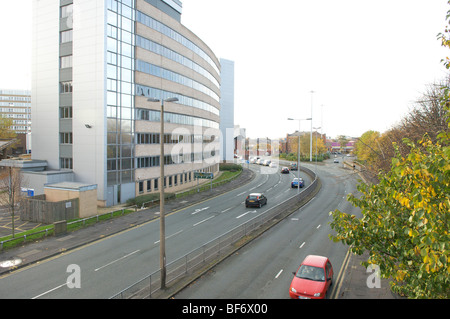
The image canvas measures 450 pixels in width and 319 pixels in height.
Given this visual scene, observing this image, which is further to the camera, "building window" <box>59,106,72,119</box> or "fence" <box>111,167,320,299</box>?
"building window" <box>59,106,72,119</box>

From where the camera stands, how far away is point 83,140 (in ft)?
113

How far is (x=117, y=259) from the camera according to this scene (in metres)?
18.4

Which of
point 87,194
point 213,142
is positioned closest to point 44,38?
point 87,194

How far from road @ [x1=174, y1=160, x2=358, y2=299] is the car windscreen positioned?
3.50 feet

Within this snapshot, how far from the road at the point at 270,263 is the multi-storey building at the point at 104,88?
45.7ft

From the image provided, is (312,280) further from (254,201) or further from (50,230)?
(254,201)

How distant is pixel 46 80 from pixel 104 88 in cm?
915

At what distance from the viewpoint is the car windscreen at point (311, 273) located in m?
13.6

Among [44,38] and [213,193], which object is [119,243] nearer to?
[213,193]

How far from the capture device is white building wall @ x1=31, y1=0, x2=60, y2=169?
36.0m

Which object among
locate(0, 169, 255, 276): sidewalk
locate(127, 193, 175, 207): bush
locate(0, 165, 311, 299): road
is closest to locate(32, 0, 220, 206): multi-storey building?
locate(127, 193, 175, 207): bush

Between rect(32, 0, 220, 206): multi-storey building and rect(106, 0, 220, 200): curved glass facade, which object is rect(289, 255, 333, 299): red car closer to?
rect(32, 0, 220, 206): multi-storey building

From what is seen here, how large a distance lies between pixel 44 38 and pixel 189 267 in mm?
34002

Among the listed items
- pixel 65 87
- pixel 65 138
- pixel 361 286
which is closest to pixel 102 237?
pixel 361 286
